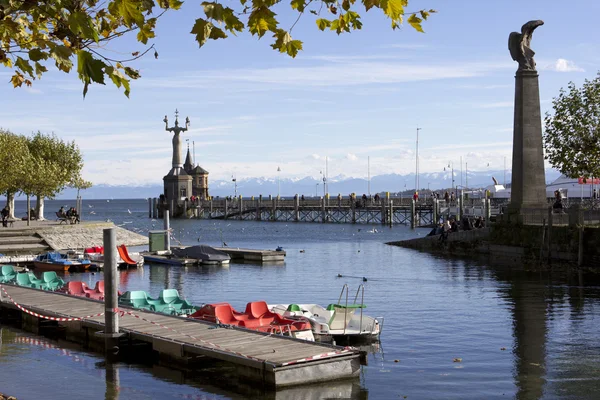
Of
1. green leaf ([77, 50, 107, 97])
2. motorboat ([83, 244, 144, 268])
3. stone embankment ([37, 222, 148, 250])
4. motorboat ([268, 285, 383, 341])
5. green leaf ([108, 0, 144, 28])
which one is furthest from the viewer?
stone embankment ([37, 222, 148, 250])

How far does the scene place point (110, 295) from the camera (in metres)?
19.8

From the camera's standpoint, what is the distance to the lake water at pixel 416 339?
17797 millimetres

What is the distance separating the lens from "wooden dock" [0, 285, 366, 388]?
16.7 m

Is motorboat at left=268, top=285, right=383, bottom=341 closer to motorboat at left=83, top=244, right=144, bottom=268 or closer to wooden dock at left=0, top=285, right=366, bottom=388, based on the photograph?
wooden dock at left=0, top=285, right=366, bottom=388

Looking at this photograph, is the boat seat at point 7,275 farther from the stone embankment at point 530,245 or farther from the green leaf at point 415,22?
the green leaf at point 415,22

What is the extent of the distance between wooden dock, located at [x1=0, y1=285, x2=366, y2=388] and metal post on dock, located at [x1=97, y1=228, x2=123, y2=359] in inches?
15.8

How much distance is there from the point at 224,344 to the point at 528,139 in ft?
97.9

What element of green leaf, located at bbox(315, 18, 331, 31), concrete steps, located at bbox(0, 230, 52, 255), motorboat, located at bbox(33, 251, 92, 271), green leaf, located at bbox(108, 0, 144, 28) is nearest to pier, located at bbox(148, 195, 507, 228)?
concrete steps, located at bbox(0, 230, 52, 255)

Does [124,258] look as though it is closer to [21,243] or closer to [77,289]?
[21,243]

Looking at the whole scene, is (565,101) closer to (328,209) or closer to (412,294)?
(412,294)

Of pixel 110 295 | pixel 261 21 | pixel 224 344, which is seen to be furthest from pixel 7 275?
pixel 261 21

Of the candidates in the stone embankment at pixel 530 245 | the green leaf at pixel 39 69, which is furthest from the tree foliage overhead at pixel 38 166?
the green leaf at pixel 39 69

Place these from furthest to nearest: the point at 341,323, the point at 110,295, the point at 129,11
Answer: the point at 341,323 < the point at 110,295 < the point at 129,11

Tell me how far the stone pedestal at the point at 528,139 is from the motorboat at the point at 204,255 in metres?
18.7
